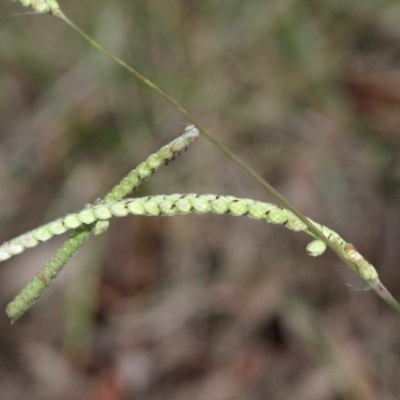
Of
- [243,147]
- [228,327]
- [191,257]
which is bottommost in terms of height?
[228,327]

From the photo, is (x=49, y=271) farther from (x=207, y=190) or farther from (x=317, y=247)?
(x=207, y=190)

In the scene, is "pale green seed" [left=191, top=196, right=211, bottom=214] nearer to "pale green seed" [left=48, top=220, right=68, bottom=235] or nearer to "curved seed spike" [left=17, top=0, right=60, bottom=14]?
"pale green seed" [left=48, top=220, right=68, bottom=235]

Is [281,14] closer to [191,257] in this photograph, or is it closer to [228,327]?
[191,257]

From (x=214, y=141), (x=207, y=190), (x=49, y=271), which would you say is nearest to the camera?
(x=214, y=141)

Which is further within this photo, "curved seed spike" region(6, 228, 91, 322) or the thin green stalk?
"curved seed spike" region(6, 228, 91, 322)

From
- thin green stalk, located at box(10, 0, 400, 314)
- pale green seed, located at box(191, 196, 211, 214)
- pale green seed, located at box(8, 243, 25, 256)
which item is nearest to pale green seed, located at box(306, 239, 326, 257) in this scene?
thin green stalk, located at box(10, 0, 400, 314)

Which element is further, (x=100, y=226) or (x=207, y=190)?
(x=207, y=190)

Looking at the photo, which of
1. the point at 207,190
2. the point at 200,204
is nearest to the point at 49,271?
the point at 200,204

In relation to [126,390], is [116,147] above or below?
above

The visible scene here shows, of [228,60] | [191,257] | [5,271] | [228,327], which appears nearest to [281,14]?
[228,60]
